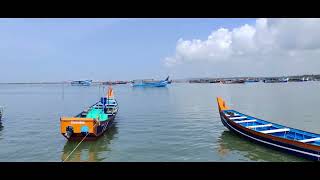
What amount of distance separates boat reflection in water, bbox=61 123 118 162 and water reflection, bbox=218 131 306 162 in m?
6.71

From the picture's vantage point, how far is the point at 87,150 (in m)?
17.1

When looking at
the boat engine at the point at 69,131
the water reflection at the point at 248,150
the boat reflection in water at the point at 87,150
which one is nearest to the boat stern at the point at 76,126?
the boat engine at the point at 69,131

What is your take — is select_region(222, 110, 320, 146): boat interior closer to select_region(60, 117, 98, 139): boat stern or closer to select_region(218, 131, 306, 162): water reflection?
select_region(218, 131, 306, 162): water reflection

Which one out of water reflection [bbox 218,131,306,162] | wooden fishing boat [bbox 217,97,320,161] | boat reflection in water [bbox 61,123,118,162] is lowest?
boat reflection in water [bbox 61,123,118,162]

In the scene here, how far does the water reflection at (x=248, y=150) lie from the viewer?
48.2ft

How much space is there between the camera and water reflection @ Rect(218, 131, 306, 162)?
14705 millimetres

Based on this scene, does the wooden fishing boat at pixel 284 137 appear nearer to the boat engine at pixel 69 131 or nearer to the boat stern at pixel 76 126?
the boat stern at pixel 76 126

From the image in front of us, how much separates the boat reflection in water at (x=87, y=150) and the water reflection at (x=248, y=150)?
264 inches

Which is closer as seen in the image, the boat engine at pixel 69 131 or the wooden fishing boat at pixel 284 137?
the wooden fishing boat at pixel 284 137

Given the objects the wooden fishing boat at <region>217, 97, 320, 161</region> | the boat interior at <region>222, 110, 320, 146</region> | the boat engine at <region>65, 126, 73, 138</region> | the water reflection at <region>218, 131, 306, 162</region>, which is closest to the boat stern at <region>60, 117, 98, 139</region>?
the boat engine at <region>65, 126, 73, 138</region>

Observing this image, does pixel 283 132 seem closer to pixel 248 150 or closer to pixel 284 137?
pixel 284 137

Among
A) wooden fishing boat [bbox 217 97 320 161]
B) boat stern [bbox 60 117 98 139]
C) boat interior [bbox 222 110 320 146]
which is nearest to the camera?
wooden fishing boat [bbox 217 97 320 161]
